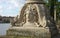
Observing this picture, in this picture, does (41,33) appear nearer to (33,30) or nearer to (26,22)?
(33,30)

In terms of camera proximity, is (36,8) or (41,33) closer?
(41,33)

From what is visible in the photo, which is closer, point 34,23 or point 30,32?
point 30,32

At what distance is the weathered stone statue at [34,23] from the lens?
14070mm

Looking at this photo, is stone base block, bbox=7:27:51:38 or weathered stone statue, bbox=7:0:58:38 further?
weathered stone statue, bbox=7:0:58:38

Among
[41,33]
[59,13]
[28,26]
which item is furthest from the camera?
[59,13]

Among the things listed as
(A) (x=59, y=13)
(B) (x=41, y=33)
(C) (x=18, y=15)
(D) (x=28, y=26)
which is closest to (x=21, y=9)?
(C) (x=18, y=15)

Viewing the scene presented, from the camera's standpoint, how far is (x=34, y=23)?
49.6ft

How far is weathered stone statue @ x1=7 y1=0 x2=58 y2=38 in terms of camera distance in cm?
1407

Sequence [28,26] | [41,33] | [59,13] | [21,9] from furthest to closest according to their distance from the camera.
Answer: [59,13] < [21,9] < [28,26] < [41,33]

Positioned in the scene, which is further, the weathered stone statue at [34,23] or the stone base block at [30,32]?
the weathered stone statue at [34,23]

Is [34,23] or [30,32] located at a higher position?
[34,23]

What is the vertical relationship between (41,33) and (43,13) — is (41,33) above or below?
below

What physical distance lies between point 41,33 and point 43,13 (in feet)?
5.41

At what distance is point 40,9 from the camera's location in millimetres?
15234
